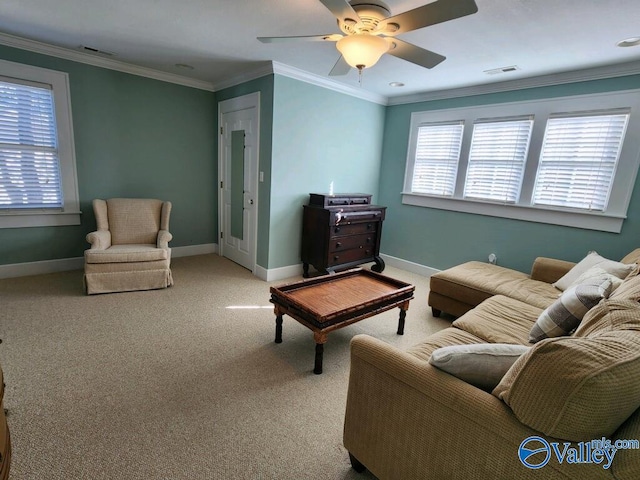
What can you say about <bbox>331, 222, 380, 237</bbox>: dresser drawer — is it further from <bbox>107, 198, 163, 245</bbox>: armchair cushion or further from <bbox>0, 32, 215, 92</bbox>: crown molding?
<bbox>0, 32, 215, 92</bbox>: crown molding

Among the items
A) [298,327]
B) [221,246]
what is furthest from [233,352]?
[221,246]

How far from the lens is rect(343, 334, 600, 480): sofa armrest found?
0.98 metres

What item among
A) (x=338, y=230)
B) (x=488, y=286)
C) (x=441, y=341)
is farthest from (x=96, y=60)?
(x=488, y=286)

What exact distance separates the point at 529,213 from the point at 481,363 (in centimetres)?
306

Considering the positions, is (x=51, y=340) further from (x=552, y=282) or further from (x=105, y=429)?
(x=552, y=282)

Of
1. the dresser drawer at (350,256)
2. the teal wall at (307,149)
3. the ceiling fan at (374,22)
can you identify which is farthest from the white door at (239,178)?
the ceiling fan at (374,22)

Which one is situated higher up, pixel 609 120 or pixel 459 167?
pixel 609 120

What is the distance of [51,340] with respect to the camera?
94.7 inches

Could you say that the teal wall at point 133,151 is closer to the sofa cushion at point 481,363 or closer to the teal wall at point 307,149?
the teal wall at point 307,149

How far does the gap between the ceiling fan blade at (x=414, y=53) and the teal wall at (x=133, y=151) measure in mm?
3355

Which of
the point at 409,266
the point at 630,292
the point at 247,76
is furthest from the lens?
the point at 409,266

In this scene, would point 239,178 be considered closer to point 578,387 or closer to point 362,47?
point 362,47

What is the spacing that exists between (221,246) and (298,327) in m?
2.58

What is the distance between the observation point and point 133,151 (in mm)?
4113
